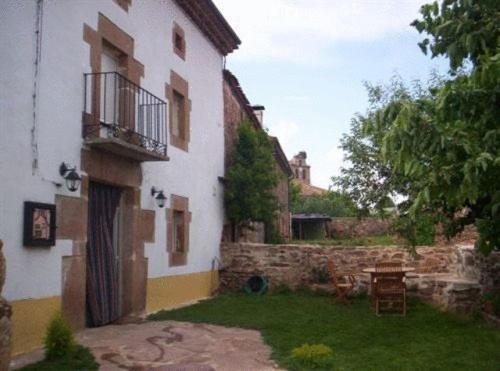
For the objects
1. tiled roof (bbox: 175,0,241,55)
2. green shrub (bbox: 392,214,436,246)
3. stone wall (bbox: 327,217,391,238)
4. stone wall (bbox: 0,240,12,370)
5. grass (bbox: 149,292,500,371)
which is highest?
tiled roof (bbox: 175,0,241,55)

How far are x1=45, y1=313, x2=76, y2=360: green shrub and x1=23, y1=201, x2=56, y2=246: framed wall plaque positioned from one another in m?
0.91

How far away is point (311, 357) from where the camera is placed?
6.05m

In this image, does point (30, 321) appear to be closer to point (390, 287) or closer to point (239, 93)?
point (390, 287)

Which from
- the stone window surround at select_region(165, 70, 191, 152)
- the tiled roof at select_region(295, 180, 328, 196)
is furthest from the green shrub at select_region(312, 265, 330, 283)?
the tiled roof at select_region(295, 180, 328, 196)

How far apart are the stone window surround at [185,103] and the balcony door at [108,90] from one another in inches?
71.2

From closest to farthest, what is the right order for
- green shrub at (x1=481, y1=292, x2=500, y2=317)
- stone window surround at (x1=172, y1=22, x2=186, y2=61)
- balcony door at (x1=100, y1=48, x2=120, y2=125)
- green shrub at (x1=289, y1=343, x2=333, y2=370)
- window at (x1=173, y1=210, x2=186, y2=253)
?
green shrub at (x1=289, y1=343, x2=333, y2=370) < balcony door at (x1=100, y1=48, x2=120, y2=125) < green shrub at (x1=481, y1=292, x2=500, y2=317) < stone window surround at (x1=172, y1=22, x2=186, y2=61) < window at (x1=173, y1=210, x2=186, y2=253)

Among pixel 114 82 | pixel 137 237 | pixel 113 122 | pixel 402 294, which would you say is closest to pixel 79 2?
pixel 114 82

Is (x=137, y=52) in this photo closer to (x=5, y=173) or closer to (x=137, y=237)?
(x=137, y=237)

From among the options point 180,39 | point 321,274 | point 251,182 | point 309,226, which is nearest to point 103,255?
point 180,39

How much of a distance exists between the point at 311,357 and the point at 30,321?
10.2ft

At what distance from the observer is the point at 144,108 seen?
891cm

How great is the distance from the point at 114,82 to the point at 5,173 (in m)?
2.57

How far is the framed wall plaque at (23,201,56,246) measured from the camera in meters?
6.25

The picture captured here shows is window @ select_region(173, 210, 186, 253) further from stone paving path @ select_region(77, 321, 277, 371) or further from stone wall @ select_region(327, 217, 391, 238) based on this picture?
stone wall @ select_region(327, 217, 391, 238)
